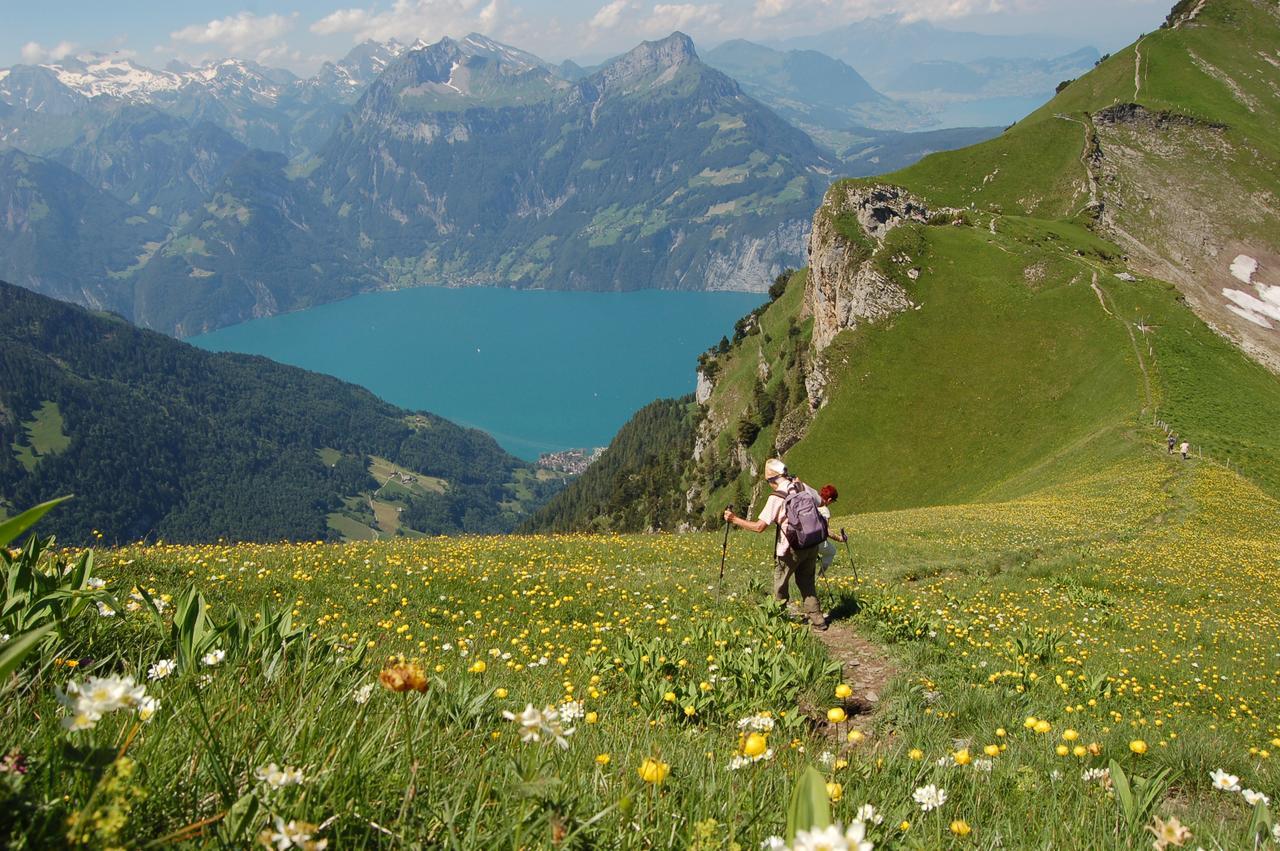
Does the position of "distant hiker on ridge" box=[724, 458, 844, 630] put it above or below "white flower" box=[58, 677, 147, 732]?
below

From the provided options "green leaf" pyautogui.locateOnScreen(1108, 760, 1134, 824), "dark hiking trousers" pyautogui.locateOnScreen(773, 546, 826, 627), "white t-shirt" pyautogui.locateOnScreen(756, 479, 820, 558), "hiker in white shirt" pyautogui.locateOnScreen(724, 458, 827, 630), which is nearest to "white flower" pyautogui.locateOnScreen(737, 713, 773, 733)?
"green leaf" pyautogui.locateOnScreen(1108, 760, 1134, 824)

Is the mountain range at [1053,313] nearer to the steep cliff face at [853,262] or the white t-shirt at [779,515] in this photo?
the steep cliff face at [853,262]

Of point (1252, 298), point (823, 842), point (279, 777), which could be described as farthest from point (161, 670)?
point (1252, 298)

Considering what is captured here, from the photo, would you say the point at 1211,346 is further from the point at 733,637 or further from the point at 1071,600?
the point at 733,637

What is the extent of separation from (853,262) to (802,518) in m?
95.6

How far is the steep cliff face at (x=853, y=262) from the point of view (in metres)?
89.9

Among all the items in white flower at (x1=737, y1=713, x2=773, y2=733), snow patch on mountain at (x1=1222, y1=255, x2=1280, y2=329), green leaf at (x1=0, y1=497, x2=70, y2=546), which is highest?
snow patch on mountain at (x1=1222, y1=255, x2=1280, y2=329)

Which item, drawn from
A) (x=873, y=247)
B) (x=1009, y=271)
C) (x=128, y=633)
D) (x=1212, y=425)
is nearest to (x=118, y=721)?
(x=128, y=633)

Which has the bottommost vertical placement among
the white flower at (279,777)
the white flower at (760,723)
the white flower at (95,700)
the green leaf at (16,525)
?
the white flower at (760,723)

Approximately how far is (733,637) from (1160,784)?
16.8 feet

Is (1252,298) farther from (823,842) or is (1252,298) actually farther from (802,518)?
(823,842)

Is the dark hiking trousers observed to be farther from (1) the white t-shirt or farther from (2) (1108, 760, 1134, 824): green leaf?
(2) (1108, 760, 1134, 824): green leaf

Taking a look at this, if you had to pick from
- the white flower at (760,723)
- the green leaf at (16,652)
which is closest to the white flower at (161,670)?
the green leaf at (16,652)

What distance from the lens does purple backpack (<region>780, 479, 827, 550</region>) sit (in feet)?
36.5
